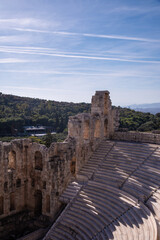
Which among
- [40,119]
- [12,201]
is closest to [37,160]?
[12,201]

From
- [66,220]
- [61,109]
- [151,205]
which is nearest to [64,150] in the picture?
[66,220]

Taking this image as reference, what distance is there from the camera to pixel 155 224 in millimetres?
11961

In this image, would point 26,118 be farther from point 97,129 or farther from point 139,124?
point 97,129

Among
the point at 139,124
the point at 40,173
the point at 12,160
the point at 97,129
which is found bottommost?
the point at 40,173

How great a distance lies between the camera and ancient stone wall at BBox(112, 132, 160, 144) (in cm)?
1980

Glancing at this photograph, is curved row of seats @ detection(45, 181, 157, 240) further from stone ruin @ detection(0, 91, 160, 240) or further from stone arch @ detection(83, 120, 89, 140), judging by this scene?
stone arch @ detection(83, 120, 89, 140)

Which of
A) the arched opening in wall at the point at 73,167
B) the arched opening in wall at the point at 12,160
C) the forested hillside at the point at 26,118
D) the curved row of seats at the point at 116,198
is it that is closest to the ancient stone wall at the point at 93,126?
the arched opening in wall at the point at 73,167

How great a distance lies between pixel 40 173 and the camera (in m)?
18.8

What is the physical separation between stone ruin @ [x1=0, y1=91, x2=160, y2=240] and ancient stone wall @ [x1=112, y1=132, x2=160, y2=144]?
9 cm

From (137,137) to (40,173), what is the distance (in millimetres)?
9236

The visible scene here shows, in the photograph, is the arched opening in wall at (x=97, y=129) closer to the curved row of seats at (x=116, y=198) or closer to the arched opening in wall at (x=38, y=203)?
the curved row of seats at (x=116, y=198)

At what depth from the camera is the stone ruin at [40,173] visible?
1761cm

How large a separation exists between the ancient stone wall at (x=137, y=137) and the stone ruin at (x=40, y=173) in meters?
0.09

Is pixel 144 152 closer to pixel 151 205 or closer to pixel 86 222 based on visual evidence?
pixel 151 205
